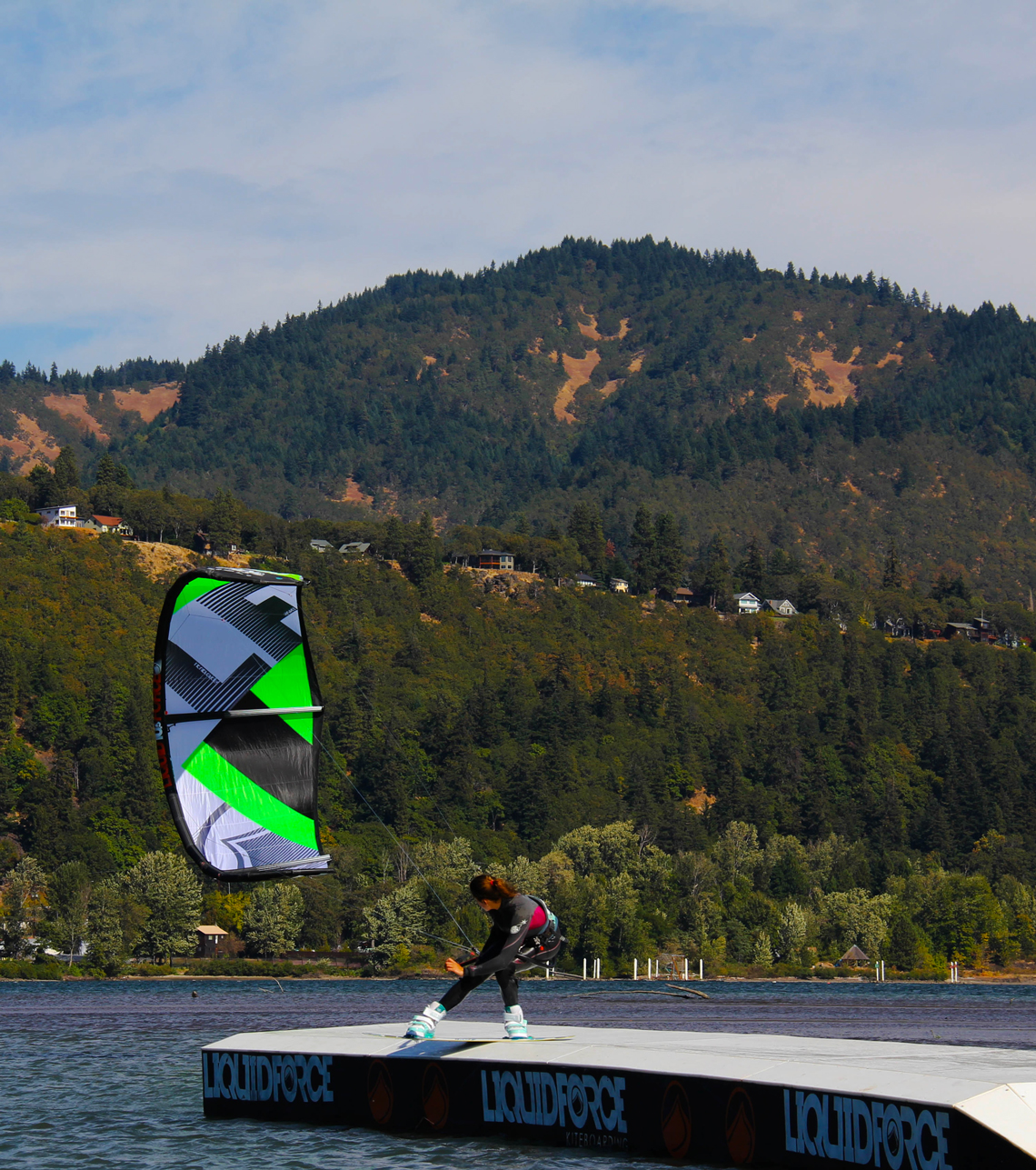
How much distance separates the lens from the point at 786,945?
138375 millimetres

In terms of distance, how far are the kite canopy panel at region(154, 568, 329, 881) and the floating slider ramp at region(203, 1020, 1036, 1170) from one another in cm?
311

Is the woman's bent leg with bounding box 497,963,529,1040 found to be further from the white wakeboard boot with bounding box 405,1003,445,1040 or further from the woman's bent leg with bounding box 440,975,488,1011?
the white wakeboard boot with bounding box 405,1003,445,1040

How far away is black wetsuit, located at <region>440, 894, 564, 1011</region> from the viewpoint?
68.1ft

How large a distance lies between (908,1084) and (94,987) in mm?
91131

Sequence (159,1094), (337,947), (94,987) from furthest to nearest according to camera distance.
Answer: (337,947) → (94,987) → (159,1094)

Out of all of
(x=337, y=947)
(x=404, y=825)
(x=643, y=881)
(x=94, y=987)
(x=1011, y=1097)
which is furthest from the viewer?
(x=404, y=825)

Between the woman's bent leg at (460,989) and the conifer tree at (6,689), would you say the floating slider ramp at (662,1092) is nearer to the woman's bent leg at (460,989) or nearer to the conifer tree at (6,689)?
the woman's bent leg at (460,989)

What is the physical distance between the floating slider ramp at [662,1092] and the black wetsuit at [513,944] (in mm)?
1040

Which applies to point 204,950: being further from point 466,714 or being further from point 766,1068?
point 766,1068

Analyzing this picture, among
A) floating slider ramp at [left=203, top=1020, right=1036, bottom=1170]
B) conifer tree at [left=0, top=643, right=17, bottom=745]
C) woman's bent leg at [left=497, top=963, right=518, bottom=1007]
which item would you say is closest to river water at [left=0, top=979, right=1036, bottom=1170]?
floating slider ramp at [left=203, top=1020, right=1036, bottom=1170]

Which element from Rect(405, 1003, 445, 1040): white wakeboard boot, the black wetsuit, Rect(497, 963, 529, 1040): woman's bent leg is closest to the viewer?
the black wetsuit

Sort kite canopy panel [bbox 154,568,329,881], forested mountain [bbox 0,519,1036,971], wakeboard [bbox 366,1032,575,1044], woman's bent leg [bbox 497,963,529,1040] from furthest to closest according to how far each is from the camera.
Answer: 1. forested mountain [bbox 0,519,1036,971]
2. woman's bent leg [bbox 497,963,529,1040]
3. wakeboard [bbox 366,1032,575,1044]
4. kite canopy panel [bbox 154,568,329,881]

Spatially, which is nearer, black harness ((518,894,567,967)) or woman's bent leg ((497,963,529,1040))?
black harness ((518,894,567,967))

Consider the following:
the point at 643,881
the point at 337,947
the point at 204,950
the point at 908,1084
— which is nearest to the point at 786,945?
the point at 643,881
